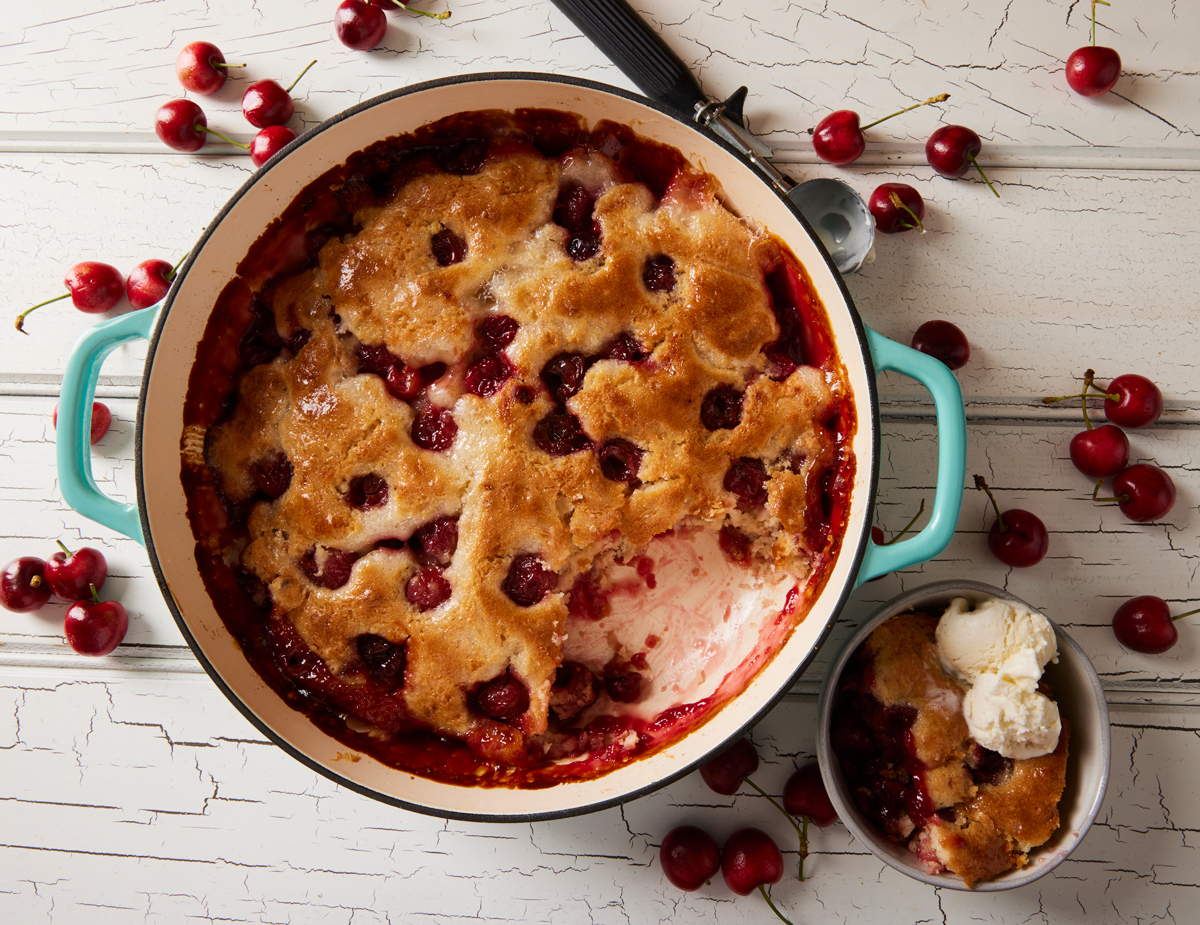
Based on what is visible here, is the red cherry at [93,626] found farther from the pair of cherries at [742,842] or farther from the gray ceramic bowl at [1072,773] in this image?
the gray ceramic bowl at [1072,773]

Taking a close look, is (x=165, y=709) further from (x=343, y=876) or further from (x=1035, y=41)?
(x=1035, y=41)

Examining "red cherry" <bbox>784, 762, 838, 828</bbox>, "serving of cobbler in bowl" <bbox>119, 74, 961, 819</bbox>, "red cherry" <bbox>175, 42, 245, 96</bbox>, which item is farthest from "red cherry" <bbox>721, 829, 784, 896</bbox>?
"red cherry" <bbox>175, 42, 245, 96</bbox>

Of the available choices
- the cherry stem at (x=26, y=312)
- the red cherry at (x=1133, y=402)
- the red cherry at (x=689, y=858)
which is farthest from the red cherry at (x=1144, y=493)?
the cherry stem at (x=26, y=312)

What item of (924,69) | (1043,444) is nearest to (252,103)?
(924,69)

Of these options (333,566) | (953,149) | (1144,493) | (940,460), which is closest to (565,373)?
(333,566)

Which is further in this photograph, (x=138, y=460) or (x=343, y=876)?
(x=343, y=876)

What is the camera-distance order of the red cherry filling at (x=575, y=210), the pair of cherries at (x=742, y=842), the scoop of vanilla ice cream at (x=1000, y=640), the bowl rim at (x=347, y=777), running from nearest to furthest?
the bowl rim at (x=347, y=777)
the scoop of vanilla ice cream at (x=1000, y=640)
the red cherry filling at (x=575, y=210)
the pair of cherries at (x=742, y=842)

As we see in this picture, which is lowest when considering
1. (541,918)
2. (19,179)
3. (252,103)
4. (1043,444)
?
(541,918)
